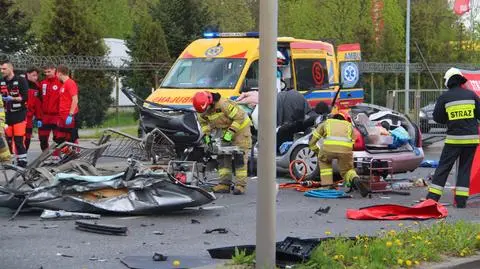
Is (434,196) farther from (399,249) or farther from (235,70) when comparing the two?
(235,70)

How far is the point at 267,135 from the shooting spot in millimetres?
5742

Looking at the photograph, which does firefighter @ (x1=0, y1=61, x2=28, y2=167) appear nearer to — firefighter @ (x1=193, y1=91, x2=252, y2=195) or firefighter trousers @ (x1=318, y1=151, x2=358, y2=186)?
firefighter @ (x1=193, y1=91, x2=252, y2=195)

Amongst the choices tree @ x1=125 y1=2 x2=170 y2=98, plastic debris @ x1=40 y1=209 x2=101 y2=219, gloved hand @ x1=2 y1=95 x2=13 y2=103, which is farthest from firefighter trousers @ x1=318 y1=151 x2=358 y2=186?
tree @ x1=125 y1=2 x2=170 y2=98

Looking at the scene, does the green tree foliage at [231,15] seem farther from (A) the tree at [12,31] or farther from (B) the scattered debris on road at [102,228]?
(B) the scattered debris on road at [102,228]

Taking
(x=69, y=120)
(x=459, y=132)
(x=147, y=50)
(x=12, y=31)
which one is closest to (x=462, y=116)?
(x=459, y=132)

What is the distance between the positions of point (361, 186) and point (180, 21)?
994 inches

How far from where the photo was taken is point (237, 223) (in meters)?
8.91

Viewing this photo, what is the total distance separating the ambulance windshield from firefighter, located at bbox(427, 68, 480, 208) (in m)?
6.36

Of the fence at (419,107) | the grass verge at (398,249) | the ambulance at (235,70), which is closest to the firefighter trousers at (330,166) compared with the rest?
the ambulance at (235,70)

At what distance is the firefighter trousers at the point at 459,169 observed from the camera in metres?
10.2

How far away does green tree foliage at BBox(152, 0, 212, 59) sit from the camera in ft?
114

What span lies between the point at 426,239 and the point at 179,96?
30.0 ft

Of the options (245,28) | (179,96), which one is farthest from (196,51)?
(245,28)

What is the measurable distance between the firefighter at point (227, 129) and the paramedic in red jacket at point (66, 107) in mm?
3088
